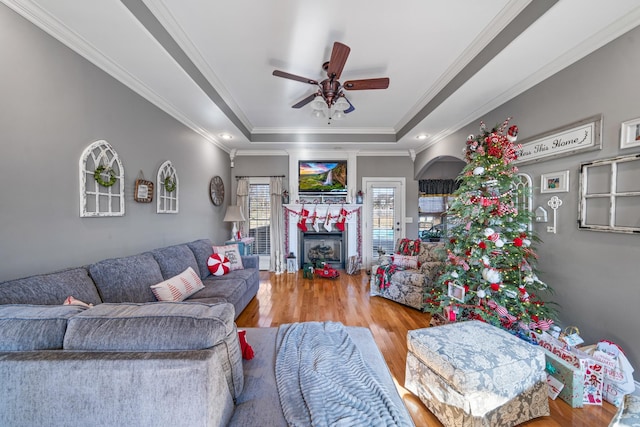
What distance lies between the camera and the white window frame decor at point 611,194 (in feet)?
5.49

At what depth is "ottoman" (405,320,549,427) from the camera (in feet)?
4.50

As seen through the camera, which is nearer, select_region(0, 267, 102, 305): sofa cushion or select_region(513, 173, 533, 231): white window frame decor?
select_region(0, 267, 102, 305): sofa cushion

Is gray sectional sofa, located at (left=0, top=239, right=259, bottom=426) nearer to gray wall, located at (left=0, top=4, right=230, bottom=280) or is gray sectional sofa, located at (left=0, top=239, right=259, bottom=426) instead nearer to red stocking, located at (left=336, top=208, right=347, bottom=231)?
gray wall, located at (left=0, top=4, right=230, bottom=280)

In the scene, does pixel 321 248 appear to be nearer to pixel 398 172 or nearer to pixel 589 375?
pixel 398 172

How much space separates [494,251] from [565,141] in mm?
1115

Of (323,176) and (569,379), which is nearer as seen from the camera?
(569,379)

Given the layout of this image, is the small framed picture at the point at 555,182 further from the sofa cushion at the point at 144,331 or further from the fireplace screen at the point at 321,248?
the fireplace screen at the point at 321,248

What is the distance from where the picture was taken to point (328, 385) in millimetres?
1005

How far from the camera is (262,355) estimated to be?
4.36 ft

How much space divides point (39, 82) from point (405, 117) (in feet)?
13.4

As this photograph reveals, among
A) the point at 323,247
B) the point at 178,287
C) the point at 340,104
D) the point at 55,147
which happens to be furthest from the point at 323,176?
the point at 55,147

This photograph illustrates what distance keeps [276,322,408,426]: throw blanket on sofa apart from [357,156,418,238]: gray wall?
4211mm

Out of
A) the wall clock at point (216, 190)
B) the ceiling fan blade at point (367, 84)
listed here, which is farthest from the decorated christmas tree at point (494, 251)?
the wall clock at point (216, 190)

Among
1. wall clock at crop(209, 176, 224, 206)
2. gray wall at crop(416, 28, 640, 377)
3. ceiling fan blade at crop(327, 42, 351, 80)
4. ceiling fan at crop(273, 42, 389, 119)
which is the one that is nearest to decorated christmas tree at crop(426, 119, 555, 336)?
gray wall at crop(416, 28, 640, 377)
